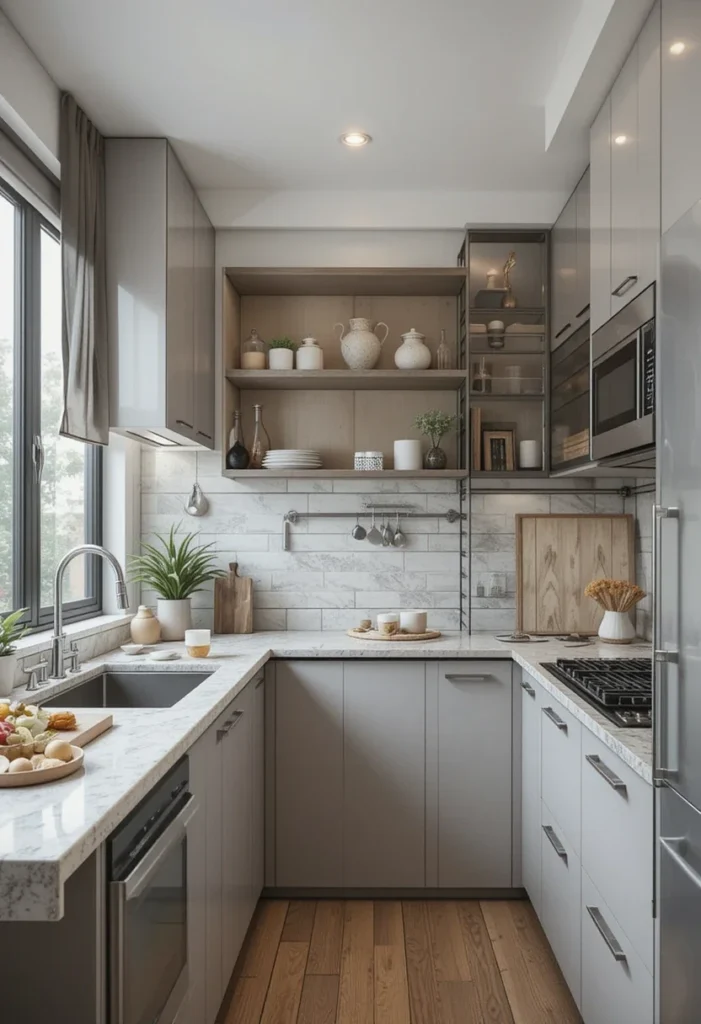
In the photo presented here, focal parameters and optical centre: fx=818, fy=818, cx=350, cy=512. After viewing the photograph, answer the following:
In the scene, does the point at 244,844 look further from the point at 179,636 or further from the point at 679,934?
the point at 679,934

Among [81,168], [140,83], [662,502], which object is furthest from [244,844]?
[140,83]

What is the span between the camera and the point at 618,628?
324cm

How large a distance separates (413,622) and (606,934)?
1.59 meters

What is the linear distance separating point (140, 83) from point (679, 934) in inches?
107

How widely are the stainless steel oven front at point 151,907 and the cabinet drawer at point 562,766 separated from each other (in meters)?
1.06

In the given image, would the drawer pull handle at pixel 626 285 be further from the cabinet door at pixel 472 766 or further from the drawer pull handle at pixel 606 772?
the cabinet door at pixel 472 766

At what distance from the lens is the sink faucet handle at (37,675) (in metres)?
2.24

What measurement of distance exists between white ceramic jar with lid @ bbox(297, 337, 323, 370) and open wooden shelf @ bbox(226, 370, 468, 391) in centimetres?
7

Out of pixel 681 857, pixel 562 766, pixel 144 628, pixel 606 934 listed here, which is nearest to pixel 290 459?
pixel 144 628

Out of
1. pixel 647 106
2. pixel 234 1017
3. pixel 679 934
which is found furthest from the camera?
pixel 234 1017

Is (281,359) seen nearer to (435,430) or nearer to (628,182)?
(435,430)

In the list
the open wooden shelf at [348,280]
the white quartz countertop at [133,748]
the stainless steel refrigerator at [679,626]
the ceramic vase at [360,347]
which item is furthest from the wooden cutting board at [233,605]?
the stainless steel refrigerator at [679,626]

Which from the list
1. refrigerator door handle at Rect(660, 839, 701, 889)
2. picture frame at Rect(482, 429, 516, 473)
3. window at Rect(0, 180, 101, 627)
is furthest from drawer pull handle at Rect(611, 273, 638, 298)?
window at Rect(0, 180, 101, 627)

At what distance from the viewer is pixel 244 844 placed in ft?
8.69
